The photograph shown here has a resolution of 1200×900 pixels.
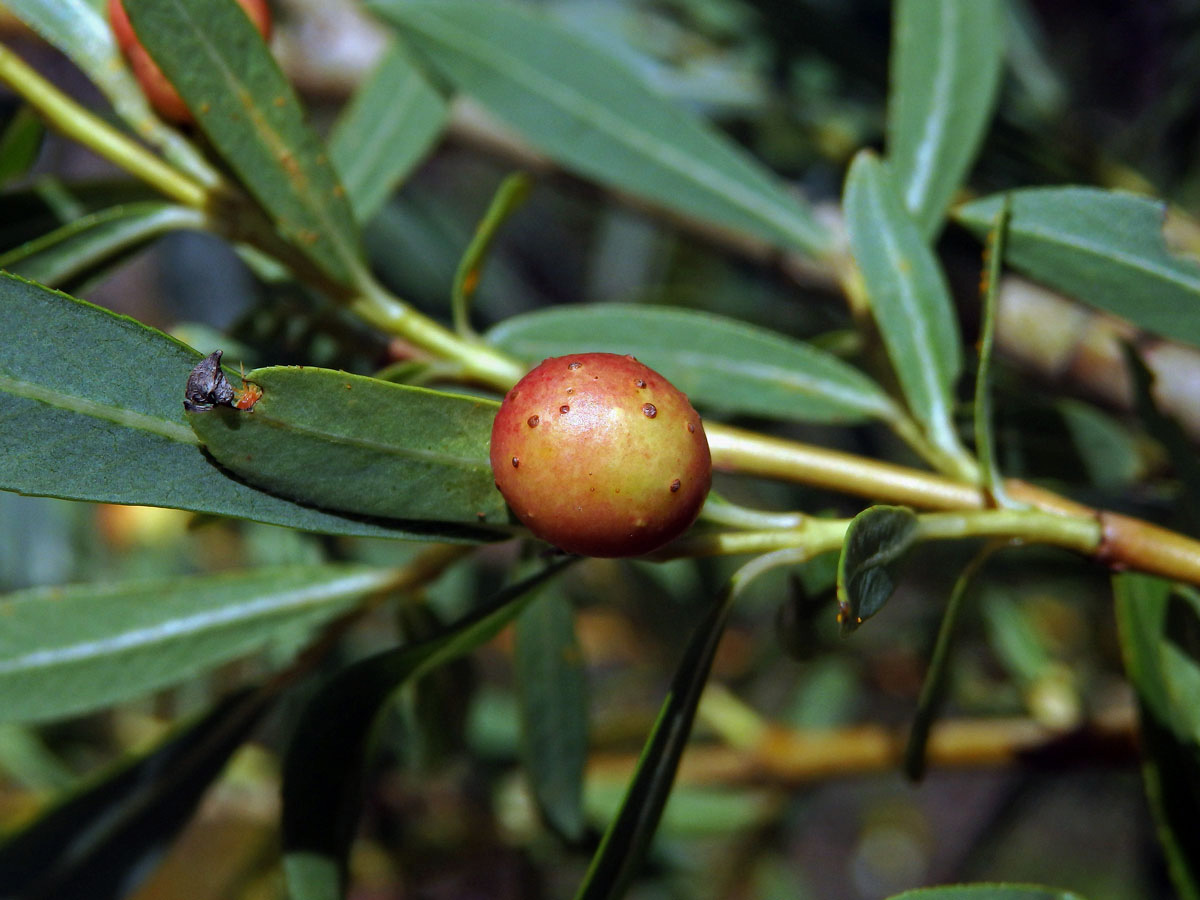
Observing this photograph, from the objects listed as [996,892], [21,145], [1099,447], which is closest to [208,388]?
[21,145]

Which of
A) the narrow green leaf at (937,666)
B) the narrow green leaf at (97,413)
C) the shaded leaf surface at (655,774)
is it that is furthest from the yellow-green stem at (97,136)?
the narrow green leaf at (937,666)

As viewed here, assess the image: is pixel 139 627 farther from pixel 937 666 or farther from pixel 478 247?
pixel 937 666

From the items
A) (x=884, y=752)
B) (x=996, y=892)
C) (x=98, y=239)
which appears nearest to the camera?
(x=996, y=892)

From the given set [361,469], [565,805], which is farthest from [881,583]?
[565,805]

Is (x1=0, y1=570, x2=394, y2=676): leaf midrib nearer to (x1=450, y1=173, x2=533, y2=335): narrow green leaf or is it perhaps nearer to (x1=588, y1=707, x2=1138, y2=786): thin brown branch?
(x1=450, y1=173, x2=533, y2=335): narrow green leaf

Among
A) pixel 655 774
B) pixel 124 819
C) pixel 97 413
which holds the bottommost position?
pixel 124 819

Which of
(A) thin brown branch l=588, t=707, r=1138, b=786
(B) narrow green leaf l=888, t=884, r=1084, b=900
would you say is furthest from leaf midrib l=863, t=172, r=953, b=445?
(A) thin brown branch l=588, t=707, r=1138, b=786

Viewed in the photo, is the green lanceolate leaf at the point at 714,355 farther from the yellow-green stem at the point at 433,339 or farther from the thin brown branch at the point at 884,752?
the thin brown branch at the point at 884,752
